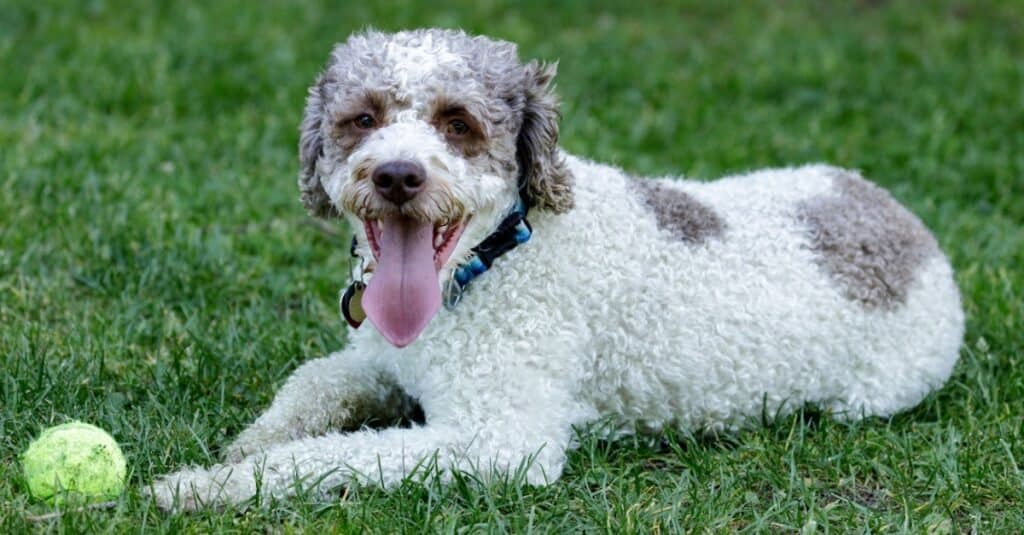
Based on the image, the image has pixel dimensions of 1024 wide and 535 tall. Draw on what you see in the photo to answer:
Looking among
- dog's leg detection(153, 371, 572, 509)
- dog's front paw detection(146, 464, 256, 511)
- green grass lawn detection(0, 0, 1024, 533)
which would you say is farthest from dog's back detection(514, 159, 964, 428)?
dog's front paw detection(146, 464, 256, 511)

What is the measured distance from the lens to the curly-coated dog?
12.2 ft

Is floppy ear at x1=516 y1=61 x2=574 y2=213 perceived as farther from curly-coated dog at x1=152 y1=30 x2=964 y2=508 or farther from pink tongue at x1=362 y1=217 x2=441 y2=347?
pink tongue at x1=362 y1=217 x2=441 y2=347

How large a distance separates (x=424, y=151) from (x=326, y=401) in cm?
97

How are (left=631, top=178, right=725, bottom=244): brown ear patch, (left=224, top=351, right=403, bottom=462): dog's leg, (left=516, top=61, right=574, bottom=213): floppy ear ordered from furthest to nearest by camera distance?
(left=631, top=178, right=725, bottom=244): brown ear patch, (left=224, top=351, right=403, bottom=462): dog's leg, (left=516, top=61, right=574, bottom=213): floppy ear

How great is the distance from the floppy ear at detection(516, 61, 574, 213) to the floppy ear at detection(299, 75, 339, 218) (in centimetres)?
57

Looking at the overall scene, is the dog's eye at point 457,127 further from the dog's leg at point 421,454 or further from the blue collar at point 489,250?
the dog's leg at point 421,454

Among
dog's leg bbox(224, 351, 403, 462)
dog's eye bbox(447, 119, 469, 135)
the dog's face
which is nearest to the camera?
the dog's face

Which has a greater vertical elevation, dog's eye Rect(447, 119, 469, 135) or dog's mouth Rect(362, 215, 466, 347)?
dog's eye Rect(447, 119, 469, 135)

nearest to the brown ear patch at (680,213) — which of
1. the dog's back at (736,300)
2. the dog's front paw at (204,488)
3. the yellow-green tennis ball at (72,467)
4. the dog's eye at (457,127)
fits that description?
the dog's back at (736,300)

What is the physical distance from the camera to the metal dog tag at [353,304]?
13.3ft

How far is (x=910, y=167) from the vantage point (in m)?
7.34

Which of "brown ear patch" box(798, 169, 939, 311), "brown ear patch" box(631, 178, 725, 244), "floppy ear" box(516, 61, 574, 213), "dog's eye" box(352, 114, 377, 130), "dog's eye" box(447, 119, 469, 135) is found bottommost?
"brown ear patch" box(798, 169, 939, 311)

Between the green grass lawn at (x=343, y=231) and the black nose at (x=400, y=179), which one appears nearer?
the black nose at (x=400, y=179)

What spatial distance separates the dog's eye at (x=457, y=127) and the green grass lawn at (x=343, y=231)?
0.96 metres
